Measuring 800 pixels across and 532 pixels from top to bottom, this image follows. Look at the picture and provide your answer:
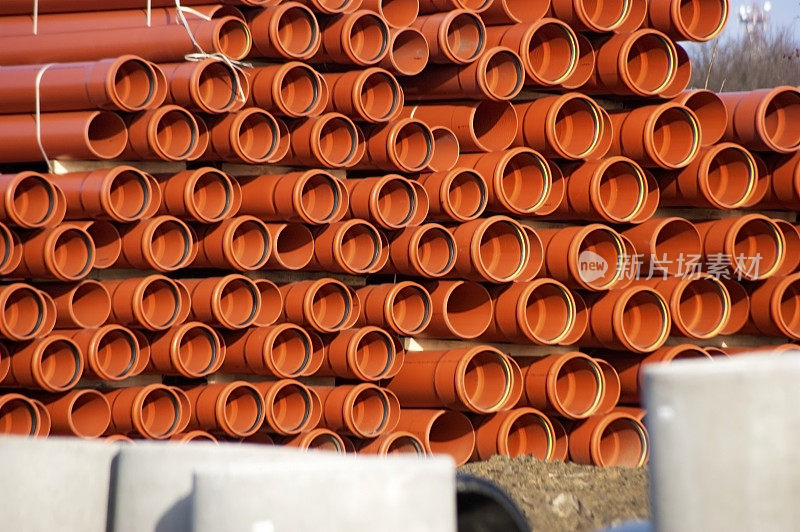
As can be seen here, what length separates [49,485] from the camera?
425 centimetres

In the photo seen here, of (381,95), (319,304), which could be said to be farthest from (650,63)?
(319,304)

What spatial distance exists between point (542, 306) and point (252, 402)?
188 centimetres

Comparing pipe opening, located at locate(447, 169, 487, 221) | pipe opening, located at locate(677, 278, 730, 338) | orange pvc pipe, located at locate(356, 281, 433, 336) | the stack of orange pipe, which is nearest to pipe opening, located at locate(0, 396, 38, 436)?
the stack of orange pipe

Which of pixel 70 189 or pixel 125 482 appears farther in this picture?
pixel 70 189

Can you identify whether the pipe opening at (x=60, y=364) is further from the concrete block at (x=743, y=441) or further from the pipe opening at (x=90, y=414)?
the concrete block at (x=743, y=441)

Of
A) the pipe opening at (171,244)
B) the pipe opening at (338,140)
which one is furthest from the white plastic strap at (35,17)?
the pipe opening at (338,140)

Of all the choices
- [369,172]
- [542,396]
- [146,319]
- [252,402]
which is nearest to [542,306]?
[542,396]

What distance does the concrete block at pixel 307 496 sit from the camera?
10.7ft

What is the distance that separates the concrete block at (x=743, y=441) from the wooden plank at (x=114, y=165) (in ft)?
13.2

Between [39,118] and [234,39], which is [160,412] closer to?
[39,118]

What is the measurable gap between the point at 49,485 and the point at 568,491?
281cm

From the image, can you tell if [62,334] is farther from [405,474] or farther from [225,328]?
[405,474]

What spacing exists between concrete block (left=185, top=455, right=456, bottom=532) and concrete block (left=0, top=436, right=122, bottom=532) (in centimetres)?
115

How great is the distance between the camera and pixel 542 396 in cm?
667
